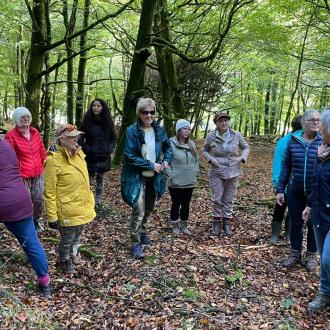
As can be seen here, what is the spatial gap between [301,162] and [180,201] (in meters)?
2.20

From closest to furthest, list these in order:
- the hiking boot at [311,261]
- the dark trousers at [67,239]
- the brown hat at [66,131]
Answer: the brown hat at [66,131] → the dark trousers at [67,239] → the hiking boot at [311,261]

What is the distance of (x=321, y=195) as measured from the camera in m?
3.91

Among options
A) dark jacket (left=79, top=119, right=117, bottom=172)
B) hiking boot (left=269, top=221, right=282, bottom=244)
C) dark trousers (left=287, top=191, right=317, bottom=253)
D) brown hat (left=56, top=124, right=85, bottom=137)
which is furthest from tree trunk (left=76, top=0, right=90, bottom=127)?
dark trousers (left=287, top=191, right=317, bottom=253)

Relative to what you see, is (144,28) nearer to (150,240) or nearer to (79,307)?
(150,240)

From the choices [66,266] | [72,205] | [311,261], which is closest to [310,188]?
[311,261]

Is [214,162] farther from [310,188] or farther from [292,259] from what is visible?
[292,259]

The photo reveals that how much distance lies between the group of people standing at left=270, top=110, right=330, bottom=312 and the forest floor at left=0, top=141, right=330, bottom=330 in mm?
294

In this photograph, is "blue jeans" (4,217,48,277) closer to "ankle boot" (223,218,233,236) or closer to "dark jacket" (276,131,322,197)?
"dark jacket" (276,131,322,197)

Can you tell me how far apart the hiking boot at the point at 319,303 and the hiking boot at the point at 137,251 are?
7.45ft

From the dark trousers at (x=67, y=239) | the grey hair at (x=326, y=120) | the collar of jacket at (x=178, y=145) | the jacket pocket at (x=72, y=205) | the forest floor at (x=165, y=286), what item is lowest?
the forest floor at (x=165, y=286)

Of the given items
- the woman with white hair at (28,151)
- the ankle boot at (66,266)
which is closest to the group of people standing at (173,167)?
the ankle boot at (66,266)

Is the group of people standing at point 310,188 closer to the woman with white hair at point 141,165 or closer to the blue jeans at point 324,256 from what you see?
the blue jeans at point 324,256

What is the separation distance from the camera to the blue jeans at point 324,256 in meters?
3.80

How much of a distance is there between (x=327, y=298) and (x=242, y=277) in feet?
3.51
